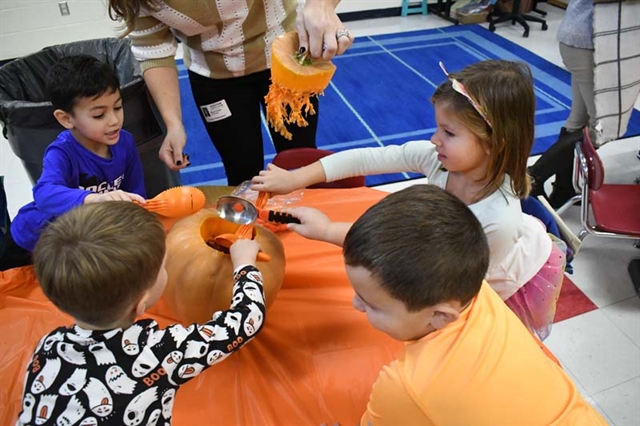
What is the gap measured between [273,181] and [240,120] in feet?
1.23

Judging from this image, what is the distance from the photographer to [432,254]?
0.79 m

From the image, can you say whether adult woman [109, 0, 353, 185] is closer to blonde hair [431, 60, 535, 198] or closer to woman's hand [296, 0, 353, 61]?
woman's hand [296, 0, 353, 61]

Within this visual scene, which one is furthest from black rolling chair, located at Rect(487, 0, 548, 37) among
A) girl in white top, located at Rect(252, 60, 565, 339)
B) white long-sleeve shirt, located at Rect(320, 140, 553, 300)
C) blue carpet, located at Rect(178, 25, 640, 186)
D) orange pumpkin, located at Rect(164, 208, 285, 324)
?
orange pumpkin, located at Rect(164, 208, 285, 324)

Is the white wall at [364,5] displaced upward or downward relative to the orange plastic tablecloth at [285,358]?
upward

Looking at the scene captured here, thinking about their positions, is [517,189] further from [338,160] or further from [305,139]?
[305,139]

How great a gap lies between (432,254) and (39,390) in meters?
0.70

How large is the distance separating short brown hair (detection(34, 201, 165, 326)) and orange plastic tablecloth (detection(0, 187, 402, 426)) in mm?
348

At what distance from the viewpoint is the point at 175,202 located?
3.80 ft

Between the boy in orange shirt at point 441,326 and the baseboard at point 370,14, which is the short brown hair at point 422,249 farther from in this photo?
the baseboard at point 370,14

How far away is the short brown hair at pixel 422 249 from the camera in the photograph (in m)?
0.79

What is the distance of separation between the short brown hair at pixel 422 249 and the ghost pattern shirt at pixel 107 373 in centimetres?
37

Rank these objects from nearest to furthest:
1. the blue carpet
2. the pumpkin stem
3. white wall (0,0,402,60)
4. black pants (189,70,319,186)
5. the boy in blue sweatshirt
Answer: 1. the pumpkin stem
2. the boy in blue sweatshirt
3. black pants (189,70,319,186)
4. the blue carpet
5. white wall (0,0,402,60)

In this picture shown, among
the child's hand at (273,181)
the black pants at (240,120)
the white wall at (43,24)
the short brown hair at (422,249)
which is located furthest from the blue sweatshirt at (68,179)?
the white wall at (43,24)

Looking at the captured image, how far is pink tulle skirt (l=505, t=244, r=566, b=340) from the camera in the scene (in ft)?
4.14
